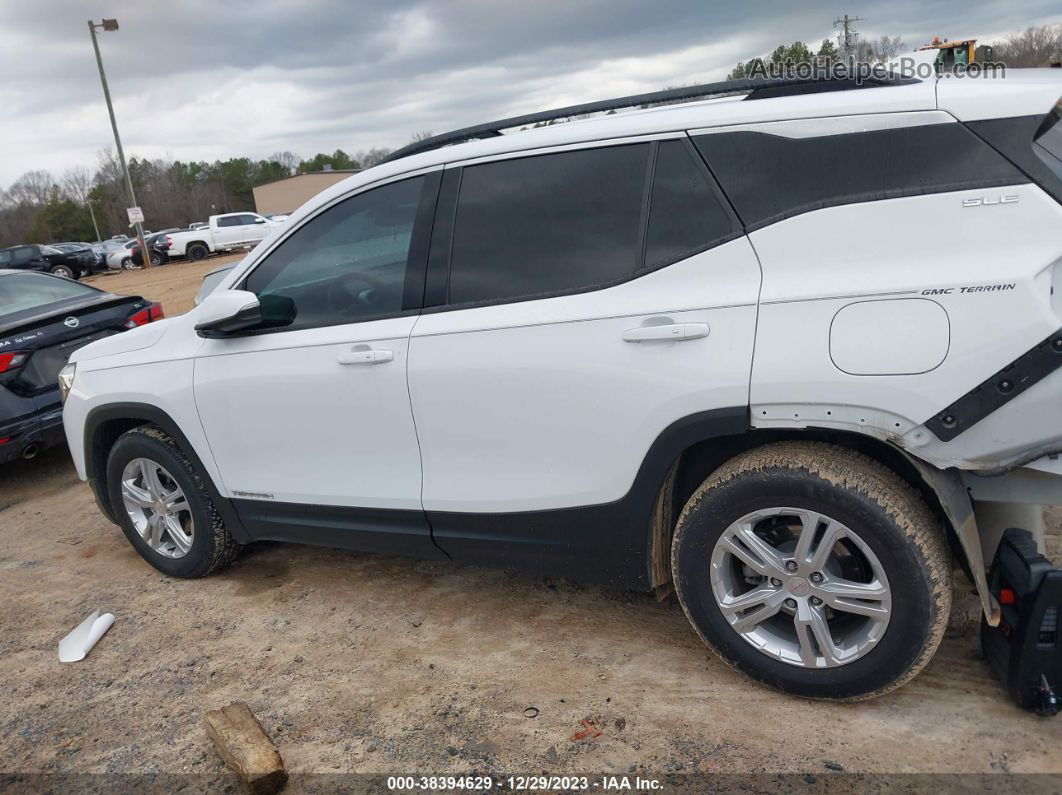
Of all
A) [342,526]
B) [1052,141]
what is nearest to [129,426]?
[342,526]

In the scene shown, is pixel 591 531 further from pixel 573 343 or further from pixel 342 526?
pixel 342 526

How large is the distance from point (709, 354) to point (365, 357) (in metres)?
1.37

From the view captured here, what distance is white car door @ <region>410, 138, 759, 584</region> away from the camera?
255 centimetres

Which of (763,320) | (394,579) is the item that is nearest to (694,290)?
(763,320)

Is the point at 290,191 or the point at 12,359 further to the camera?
the point at 290,191

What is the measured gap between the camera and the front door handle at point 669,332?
8.25 feet

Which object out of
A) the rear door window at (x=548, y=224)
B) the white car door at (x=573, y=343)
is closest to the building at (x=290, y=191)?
the rear door window at (x=548, y=224)

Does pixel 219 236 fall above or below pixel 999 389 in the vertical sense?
above

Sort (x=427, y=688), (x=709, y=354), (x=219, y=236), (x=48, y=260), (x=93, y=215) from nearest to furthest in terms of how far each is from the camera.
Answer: (x=709, y=354) → (x=427, y=688) → (x=48, y=260) → (x=219, y=236) → (x=93, y=215)

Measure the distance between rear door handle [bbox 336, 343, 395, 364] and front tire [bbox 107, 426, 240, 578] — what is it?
1236 mm

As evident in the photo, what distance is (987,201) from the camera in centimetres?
221

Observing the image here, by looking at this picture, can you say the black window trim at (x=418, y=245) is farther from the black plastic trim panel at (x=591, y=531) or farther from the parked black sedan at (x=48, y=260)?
the parked black sedan at (x=48, y=260)

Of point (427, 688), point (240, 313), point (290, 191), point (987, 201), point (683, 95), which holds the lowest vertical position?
point (427, 688)

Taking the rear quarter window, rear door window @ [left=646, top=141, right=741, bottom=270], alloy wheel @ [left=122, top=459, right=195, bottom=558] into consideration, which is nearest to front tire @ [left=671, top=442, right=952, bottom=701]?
rear door window @ [left=646, top=141, right=741, bottom=270]
